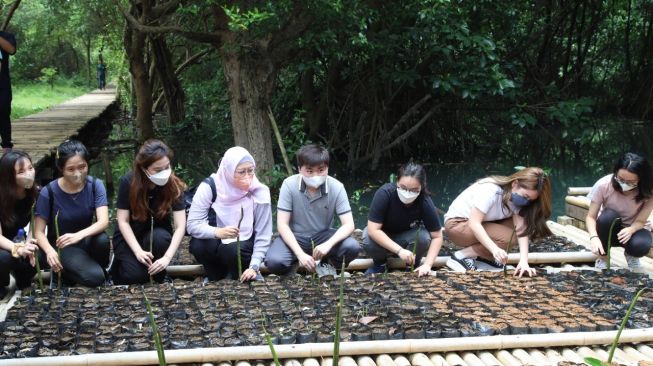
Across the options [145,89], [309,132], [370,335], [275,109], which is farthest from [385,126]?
[370,335]

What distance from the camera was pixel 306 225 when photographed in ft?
15.0

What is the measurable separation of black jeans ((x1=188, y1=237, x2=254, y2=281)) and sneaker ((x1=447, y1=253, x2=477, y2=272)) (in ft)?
4.35

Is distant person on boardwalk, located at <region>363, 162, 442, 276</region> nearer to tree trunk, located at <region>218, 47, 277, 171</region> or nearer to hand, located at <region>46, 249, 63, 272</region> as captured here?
hand, located at <region>46, 249, 63, 272</region>

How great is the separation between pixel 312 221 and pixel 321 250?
312 millimetres

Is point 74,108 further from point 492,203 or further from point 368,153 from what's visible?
point 492,203

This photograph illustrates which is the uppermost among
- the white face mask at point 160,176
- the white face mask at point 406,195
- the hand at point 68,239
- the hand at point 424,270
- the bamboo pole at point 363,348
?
the white face mask at point 160,176

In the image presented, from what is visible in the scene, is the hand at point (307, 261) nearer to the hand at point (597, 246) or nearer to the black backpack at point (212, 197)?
the black backpack at point (212, 197)

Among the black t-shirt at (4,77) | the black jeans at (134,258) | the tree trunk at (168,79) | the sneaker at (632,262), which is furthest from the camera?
the tree trunk at (168,79)

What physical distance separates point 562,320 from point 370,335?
96 centimetres

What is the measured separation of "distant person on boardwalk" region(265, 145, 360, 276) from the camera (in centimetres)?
433

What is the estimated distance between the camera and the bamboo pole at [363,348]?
3.01 m

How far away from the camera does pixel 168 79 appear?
1432 centimetres

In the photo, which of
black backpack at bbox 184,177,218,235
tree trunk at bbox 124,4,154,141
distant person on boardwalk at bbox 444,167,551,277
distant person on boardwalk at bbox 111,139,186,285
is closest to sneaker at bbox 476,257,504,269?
distant person on boardwalk at bbox 444,167,551,277

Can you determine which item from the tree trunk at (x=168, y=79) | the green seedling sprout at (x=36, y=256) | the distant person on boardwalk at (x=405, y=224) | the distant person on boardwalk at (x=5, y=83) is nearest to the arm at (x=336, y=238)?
the distant person on boardwalk at (x=405, y=224)
